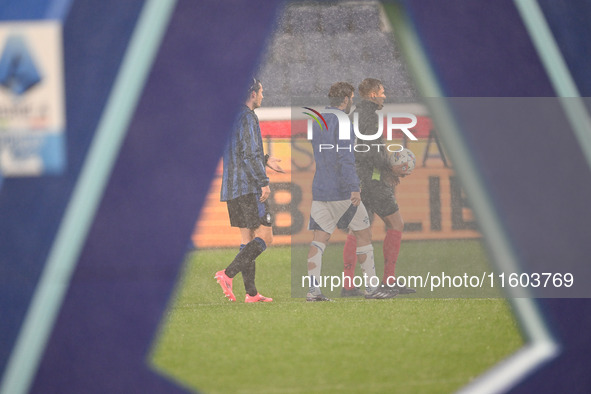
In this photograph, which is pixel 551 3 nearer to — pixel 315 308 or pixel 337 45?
pixel 337 45

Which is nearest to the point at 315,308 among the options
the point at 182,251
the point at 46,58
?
the point at 182,251

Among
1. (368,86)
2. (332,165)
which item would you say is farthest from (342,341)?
(368,86)

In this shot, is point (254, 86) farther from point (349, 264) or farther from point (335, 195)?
point (349, 264)

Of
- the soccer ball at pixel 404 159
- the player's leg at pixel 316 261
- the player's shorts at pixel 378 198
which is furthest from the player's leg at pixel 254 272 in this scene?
the soccer ball at pixel 404 159

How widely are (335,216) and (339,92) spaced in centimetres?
42

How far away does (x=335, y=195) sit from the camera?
235 cm

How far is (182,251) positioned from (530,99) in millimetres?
1237

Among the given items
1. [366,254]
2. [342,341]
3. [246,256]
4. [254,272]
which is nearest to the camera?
[366,254]

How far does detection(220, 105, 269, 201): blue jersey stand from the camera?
2.53 m

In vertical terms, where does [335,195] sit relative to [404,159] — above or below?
below

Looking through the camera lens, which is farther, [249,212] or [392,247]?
[249,212]

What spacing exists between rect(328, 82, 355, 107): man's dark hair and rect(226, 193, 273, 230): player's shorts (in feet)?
1.78

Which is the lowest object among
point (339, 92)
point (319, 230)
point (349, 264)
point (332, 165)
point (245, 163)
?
point (349, 264)

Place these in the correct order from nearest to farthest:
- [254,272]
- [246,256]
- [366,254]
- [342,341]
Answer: [366,254] < [342,341] < [254,272] < [246,256]
